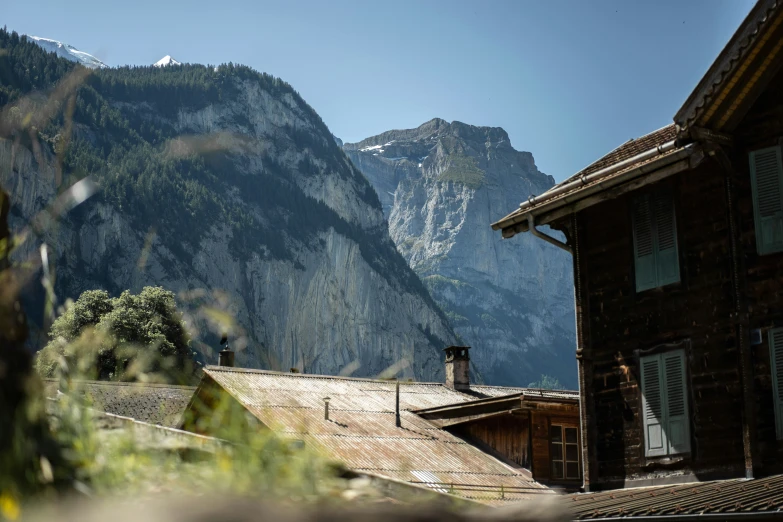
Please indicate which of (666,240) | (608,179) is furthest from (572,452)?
(608,179)

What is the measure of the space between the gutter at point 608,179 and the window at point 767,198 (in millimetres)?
1058

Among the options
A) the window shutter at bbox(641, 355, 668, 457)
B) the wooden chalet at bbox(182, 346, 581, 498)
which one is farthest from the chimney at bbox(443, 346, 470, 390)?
the window shutter at bbox(641, 355, 668, 457)

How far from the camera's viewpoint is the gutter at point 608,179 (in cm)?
1538

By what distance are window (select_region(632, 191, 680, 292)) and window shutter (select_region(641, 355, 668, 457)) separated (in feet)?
Result: 4.68

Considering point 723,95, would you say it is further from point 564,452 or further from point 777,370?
point 564,452

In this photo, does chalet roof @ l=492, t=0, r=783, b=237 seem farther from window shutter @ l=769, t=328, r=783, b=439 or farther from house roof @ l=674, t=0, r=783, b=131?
window shutter @ l=769, t=328, r=783, b=439

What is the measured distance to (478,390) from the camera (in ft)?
103

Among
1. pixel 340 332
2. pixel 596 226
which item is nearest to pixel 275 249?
pixel 340 332

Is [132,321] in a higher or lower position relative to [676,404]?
higher

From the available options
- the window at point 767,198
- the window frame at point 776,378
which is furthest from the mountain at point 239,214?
the window frame at point 776,378

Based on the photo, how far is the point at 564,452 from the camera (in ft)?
79.8

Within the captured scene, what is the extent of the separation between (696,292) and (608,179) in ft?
8.26

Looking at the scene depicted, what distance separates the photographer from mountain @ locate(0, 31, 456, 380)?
5281 inches

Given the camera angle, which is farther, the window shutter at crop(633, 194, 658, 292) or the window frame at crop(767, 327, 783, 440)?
the window shutter at crop(633, 194, 658, 292)
